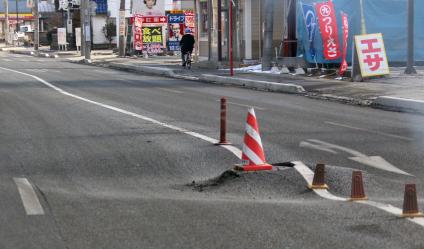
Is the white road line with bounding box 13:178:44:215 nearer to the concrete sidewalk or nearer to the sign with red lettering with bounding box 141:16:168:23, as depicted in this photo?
the concrete sidewalk

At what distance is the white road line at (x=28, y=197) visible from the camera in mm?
6996

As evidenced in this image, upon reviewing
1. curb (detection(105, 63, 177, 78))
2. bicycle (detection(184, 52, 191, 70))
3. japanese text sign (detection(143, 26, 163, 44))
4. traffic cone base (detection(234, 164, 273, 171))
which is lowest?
traffic cone base (detection(234, 164, 273, 171))

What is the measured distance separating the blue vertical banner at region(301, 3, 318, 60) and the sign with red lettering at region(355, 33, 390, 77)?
370cm

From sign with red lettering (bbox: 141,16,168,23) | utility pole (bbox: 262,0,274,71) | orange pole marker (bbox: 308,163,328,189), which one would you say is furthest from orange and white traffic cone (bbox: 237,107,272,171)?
sign with red lettering (bbox: 141,16,168,23)

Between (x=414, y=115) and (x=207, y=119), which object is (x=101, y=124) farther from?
(x=414, y=115)

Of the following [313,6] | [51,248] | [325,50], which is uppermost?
[313,6]

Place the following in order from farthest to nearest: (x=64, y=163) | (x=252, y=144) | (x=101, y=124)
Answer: (x=101, y=124), (x=64, y=163), (x=252, y=144)

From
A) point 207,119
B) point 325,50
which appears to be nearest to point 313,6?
point 325,50

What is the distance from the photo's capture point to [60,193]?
784 centimetres

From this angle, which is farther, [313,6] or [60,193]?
[313,6]

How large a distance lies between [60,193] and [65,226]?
1488 millimetres

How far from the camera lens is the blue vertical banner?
962 inches

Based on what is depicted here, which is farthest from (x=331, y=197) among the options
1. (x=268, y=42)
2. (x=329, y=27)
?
(x=268, y=42)

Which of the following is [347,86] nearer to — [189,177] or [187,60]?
[189,177]
